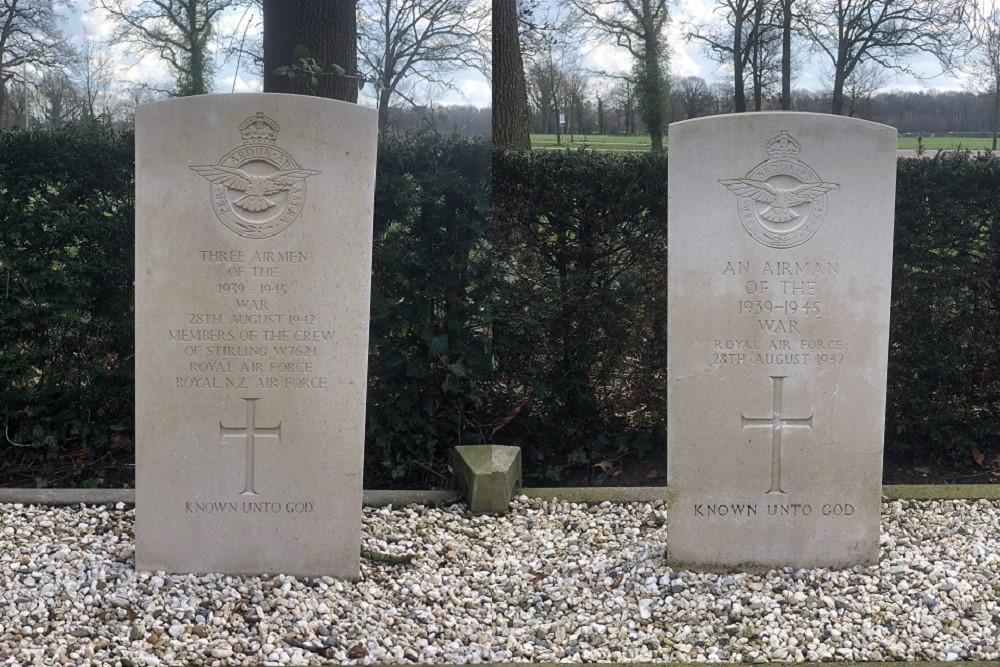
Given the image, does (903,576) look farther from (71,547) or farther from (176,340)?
(71,547)

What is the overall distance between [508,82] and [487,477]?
14.7 feet

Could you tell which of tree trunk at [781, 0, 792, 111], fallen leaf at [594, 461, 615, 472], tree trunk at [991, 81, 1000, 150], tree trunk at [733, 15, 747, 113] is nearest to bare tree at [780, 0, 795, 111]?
tree trunk at [781, 0, 792, 111]

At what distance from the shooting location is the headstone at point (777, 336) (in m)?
3.62

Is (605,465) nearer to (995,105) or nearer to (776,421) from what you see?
(776,421)

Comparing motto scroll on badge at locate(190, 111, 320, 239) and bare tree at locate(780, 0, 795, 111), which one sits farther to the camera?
bare tree at locate(780, 0, 795, 111)

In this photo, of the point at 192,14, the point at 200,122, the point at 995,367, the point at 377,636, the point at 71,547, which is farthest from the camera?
the point at 192,14

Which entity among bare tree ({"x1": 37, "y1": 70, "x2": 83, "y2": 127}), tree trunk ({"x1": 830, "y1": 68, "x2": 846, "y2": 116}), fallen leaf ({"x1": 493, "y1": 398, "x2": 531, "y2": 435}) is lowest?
fallen leaf ({"x1": 493, "y1": 398, "x2": 531, "y2": 435})

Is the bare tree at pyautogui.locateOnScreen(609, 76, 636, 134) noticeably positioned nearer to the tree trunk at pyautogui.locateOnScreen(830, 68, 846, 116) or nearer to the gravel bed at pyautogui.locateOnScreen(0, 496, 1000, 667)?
the tree trunk at pyautogui.locateOnScreen(830, 68, 846, 116)

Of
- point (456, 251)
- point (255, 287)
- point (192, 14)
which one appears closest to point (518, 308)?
point (456, 251)

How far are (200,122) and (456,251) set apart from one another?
1860 millimetres

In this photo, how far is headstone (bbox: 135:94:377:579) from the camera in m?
3.55

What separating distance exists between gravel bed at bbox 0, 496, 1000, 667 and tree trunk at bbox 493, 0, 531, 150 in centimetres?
448

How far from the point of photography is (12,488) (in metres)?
4.93

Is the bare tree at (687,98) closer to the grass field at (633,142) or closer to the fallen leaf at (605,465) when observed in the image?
the grass field at (633,142)
